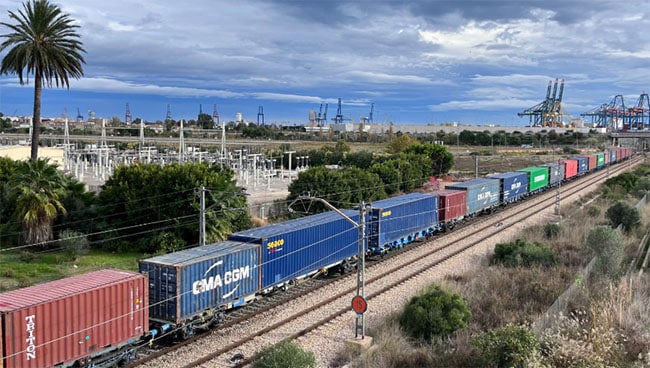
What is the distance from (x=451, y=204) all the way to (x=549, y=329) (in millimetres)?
25462

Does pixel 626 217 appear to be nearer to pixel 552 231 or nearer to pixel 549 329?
pixel 552 231

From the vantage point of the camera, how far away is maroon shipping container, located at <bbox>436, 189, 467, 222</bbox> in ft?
131

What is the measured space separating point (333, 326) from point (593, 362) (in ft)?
32.6

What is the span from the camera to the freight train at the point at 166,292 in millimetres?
14625

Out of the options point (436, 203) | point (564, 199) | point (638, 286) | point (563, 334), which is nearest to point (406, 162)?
point (564, 199)

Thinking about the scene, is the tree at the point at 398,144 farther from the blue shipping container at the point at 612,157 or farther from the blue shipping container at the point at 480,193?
the blue shipping container at the point at 480,193

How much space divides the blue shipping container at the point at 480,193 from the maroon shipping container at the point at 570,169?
33.4 m

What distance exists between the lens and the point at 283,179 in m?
79.0

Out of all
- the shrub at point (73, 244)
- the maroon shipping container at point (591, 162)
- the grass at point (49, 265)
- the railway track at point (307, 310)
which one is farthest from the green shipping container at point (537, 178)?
the shrub at point (73, 244)

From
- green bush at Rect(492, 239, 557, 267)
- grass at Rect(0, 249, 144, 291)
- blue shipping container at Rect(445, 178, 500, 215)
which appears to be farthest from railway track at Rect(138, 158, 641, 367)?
grass at Rect(0, 249, 144, 291)

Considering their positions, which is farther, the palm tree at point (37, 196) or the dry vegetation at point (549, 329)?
the palm tree at point (37, 196)

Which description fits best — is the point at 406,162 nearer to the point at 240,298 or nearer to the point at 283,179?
the point at 283,179

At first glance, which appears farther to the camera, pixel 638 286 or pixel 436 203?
pixel 436 203

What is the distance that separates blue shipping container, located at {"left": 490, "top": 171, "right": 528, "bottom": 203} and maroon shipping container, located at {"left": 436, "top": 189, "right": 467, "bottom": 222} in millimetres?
11593
